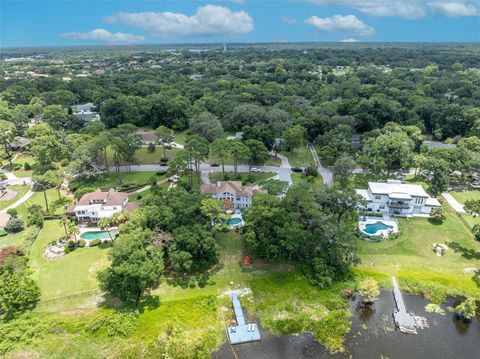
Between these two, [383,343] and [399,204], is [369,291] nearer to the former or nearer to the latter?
[383,343]

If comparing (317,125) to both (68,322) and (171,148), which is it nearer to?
(171,148)

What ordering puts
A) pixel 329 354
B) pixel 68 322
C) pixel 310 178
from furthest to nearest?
pixel 310 178 → pixel 68 322 → pixel 329 354

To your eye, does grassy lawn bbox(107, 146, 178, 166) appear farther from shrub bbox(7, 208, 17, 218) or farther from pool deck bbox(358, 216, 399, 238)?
pool deck bbox(358, 216, 399, 238)

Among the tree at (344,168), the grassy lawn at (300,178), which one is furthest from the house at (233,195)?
the tree at (344,168)

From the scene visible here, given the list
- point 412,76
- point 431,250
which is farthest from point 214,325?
point 412,76

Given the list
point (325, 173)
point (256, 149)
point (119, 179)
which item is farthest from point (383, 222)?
point (119, 179)

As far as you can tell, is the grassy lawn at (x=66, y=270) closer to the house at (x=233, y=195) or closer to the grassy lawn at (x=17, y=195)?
the grassy lawn at (x=17, y=195)
